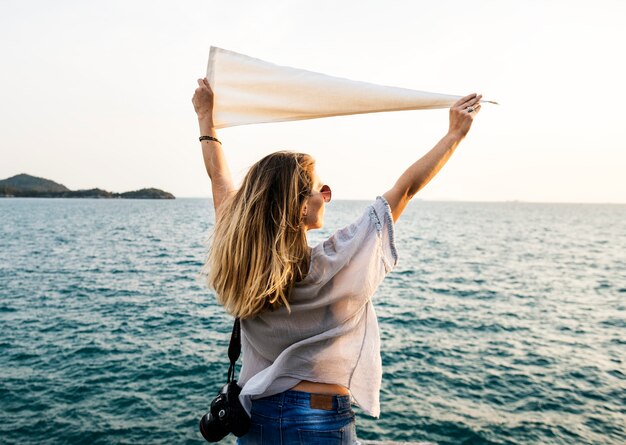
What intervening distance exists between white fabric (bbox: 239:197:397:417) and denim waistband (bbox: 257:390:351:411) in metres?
0.03

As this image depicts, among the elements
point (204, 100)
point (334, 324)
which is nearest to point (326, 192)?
point (334, 324)

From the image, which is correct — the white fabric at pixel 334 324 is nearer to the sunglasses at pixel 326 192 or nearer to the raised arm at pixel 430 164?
the raised arm at pixel 430 164

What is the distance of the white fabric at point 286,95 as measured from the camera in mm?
2162

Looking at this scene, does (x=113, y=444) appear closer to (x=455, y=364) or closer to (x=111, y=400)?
Answer: (x=111, y=400)

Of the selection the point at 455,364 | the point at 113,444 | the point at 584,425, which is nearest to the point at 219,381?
the point at 113,444

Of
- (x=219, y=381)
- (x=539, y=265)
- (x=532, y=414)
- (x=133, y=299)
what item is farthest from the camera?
(x=539, y=265)

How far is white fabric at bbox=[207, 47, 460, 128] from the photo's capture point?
2.16 m

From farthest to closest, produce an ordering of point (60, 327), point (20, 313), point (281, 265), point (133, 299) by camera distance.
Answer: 1. point (133, 299)
2. point (20, 313)
3. point (60, 327)
4. point (281, 265)

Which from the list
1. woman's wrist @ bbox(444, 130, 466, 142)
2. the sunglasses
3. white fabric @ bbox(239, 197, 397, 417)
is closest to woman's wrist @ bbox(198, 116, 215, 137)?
the sunglasses

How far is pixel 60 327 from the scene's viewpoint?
14.2 m

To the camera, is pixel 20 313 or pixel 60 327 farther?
pixel 20 313

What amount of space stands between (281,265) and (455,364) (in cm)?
1140

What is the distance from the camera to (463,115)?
1.97 metres

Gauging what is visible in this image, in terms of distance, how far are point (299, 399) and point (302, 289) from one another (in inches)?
18.0
